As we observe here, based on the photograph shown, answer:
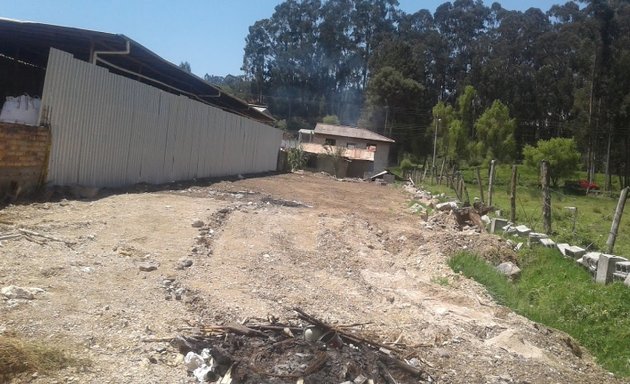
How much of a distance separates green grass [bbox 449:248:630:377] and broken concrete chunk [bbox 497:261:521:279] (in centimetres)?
10

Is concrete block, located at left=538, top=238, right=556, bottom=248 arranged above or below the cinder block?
above

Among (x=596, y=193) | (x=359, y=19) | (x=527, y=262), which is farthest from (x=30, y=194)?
(x=359, y=19)

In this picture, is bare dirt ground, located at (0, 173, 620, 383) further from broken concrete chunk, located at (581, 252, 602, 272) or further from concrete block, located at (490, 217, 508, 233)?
concrete block, located at (490, 217, 508, 233)

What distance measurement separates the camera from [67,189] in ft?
30.8

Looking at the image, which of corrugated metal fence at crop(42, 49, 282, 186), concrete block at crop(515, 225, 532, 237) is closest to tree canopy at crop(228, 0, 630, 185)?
corrugated metal fence at crop(42, 49, 282, 186)

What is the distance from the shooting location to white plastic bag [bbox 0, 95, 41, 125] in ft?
28.4

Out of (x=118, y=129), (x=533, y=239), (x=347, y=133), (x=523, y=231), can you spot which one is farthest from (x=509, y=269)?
(x=347, y=133)

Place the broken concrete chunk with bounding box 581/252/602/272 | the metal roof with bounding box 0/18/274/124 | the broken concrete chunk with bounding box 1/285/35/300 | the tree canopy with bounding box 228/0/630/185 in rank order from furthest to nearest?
1. the tree canopy with bounding box 228/0/630/185
2. the metal roof with bounding box 0/18/274/124
3. the broken concrete chunk with bounding box 581/252/602/272
4. the broken concrete chunk with bounding box 1/285/35/300

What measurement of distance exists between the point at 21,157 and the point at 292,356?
626 cm

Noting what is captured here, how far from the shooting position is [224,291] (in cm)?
544

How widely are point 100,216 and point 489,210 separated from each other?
352 inches

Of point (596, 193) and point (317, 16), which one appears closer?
point (596, 193)

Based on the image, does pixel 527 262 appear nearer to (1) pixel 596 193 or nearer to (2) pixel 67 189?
(2) pixel 67 189

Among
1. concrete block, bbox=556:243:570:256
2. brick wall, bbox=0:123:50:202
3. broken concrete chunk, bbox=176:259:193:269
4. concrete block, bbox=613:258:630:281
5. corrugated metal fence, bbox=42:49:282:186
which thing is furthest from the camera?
corrugated metal fence, bbox=42:49:282:186
